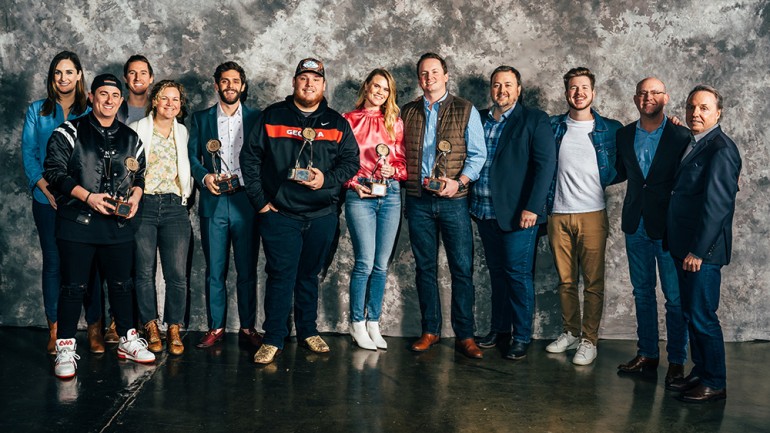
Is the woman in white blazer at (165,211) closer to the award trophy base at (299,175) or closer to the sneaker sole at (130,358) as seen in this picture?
the sneaker sole at (130,358)

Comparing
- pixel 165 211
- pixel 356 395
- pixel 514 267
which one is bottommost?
pixel 356 395

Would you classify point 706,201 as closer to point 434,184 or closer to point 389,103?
point 434,184

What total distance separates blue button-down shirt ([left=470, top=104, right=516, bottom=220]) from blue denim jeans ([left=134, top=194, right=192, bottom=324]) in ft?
5.91

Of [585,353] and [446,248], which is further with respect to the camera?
[446,248]

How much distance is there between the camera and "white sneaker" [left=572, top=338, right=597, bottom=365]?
466 cm

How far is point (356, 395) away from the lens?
406 centimetres

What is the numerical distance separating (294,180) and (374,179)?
57cm

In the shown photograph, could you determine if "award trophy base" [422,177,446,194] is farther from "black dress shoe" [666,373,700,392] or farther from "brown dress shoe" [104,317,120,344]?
"brown dress shoe" [104,317,120,344]

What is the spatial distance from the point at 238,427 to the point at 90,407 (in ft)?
2.59

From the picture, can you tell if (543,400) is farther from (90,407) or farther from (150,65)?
(150,65)

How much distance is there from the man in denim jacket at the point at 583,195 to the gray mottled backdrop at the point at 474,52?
48cm

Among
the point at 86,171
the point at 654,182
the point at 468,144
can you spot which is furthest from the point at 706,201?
the point at 86,171

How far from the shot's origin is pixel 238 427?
142 inches

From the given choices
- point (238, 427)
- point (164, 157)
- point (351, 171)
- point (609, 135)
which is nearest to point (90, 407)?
point (238, 427)
